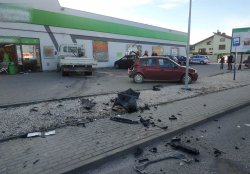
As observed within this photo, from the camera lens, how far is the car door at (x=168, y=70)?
13398 mm

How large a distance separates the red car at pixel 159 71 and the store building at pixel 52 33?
11.4 meters

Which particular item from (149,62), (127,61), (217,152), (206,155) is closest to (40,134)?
(206,155)

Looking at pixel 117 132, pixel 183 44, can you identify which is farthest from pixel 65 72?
pixel 183 44

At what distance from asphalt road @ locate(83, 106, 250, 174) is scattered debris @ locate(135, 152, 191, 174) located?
0.07m

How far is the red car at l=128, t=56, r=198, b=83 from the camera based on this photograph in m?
13.4

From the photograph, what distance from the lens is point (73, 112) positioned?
6582 mm

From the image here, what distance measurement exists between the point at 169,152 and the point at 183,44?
129 ft

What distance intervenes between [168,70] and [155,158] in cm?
980

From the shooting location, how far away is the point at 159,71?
13484 millimetres

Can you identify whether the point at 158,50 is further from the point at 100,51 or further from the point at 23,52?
the point at 23,52

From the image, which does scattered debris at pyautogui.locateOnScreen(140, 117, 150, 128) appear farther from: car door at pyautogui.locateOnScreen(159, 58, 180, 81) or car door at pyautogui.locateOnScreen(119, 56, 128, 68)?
car door at pyautogui.locateOnScreen(119, 56, 128, 68)

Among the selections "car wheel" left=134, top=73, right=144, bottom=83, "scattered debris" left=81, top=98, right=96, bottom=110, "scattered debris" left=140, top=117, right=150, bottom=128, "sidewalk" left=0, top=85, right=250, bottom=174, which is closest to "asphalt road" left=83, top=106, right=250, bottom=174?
"sidewalk" left=0, top=85, right=250, bottom=174

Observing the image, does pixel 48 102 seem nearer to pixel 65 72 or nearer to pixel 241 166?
pixel 241 166

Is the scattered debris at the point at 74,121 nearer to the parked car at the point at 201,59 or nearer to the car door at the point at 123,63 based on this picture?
the car door at the point at 123,63
